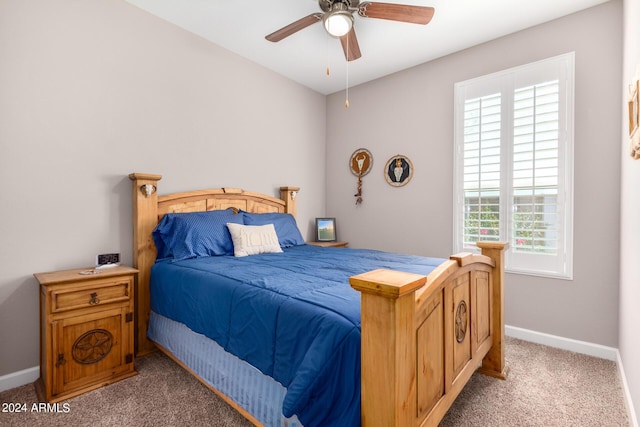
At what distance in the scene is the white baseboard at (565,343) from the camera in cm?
241

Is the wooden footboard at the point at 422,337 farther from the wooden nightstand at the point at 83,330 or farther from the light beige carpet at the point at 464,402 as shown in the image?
the wooden nightstand at the point at 83,330

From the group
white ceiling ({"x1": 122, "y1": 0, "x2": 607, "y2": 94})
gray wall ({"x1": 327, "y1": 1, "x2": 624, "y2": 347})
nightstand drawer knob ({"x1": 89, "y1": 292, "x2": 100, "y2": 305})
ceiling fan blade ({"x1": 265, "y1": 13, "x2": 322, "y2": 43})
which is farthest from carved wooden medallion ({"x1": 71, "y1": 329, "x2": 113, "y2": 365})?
gray wall ({"x1": 327, "y1": 1, "x2": 624, "y2": 347})

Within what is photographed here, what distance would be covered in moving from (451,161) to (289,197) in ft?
6.14

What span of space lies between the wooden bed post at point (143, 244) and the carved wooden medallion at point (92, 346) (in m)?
0.41

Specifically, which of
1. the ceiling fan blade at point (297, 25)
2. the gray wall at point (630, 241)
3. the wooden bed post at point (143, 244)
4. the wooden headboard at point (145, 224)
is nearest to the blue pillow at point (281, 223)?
the wooden headboard at point (145, 224)

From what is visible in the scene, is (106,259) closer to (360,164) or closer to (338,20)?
(338,20)

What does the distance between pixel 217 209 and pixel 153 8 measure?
5.84ft

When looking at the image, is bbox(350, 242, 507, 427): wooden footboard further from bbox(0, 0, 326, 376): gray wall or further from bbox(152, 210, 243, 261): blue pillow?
bbox(0, 0, 326, 376): gray wall

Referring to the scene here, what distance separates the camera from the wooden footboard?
94 cm

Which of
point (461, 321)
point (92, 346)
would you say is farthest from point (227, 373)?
point (461, 321)

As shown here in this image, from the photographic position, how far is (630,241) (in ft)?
6.10

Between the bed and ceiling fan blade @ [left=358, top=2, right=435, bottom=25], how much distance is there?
158 centimetres

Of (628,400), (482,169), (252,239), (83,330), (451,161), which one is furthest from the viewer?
(451,161)

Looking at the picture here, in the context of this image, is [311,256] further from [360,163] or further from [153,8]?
[153,8]
